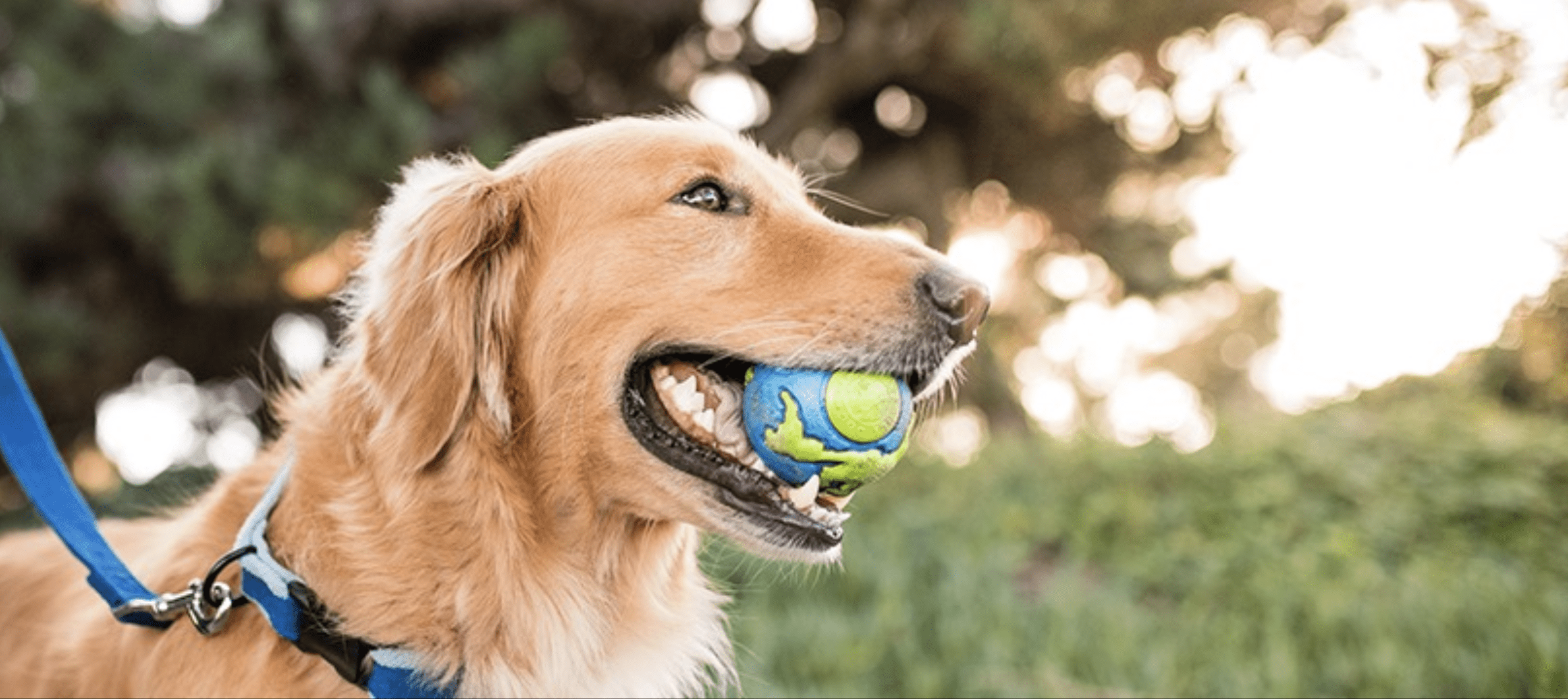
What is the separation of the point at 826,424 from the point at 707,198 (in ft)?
2.21

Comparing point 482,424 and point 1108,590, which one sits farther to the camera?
point 1108,590

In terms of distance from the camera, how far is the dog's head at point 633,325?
95.1 inches

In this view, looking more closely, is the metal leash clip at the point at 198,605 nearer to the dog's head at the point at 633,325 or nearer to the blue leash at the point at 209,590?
the blue leash at the point at 209,590

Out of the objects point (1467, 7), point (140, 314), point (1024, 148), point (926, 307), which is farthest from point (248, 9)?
point (1467, 7)

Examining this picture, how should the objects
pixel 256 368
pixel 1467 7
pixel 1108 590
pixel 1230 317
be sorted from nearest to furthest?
pixel 1108 590, pixel 1467 7, pixel 256 368, pixel 1230 317

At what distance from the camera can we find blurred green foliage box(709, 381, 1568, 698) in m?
4.48

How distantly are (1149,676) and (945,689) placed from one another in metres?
0.79

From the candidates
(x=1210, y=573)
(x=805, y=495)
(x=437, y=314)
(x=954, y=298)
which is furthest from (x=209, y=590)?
(x=1210, y=573)

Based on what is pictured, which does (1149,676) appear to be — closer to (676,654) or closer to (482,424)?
(676,654)

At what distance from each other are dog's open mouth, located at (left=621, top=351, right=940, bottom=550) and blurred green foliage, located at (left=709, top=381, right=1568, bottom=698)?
1.39m

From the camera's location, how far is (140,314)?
9.49m

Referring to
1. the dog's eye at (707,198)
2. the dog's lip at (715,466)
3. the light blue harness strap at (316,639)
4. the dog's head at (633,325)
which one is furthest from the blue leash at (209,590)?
the dog's eye at (707,198)

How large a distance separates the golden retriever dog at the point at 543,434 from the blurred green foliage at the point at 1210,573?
55.2 inches

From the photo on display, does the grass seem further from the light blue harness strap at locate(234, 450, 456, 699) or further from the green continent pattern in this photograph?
the green continent pattern
